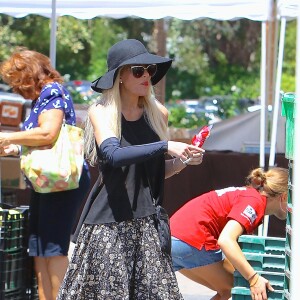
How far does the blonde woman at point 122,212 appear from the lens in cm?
381

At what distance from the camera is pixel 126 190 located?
3.85 meters

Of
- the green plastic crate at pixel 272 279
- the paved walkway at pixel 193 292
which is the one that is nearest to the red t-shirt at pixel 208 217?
the green plastic crate at pixel 272 279

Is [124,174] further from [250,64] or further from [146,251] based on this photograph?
[250,64]

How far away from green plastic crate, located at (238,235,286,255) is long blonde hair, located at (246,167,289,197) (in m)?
0.25

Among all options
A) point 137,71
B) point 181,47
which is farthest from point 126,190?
point 181,47

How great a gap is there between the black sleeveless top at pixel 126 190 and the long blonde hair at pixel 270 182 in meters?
0.73

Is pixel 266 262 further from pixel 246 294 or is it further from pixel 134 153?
pixel 134 153

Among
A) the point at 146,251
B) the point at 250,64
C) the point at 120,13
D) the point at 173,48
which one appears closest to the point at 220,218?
the point at 146,251

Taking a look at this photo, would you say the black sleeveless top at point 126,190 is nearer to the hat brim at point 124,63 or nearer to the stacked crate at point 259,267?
the hat brim at point 124,63

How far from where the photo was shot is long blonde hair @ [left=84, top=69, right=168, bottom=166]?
12.6ft

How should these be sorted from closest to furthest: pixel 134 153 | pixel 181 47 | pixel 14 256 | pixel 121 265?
pixel 134 153 < pixel 121 265 < pixel 14 256 < pixel 181 47

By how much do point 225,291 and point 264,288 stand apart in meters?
0.57

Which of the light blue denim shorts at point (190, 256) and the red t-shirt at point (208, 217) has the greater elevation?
the red t-shirt at point (208, 217)

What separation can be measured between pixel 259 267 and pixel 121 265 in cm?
83
